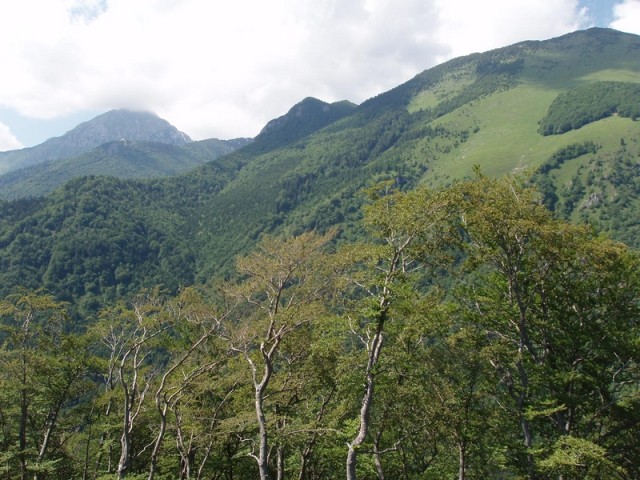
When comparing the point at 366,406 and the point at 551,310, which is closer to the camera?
the point at 366,406

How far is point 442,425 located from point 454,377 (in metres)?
2.71

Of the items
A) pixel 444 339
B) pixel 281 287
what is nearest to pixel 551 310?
pixel 444 339

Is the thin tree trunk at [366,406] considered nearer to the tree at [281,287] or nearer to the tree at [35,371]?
the tree at [281,287]

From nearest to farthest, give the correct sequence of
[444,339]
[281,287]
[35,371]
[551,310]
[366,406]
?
1. [366,406]
2. [444,339]
3. [281,287]
4. [551,310]
5. [35,371]

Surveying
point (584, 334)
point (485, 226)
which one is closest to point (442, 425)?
point (584, 334)

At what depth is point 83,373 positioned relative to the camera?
104 ft

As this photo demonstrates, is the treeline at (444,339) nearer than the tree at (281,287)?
Yes

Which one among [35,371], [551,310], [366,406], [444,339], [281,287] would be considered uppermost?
[281,287]

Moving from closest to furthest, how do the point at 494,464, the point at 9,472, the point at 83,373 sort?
the point at 494,464 < the point at 9,472 < the point at 83,373

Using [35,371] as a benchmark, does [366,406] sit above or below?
below

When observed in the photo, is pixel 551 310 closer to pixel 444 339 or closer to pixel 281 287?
pixel 444 339

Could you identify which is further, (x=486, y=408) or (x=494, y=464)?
(x=494, y=464)

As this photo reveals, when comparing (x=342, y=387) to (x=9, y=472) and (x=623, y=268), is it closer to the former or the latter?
(x=623, y=268)

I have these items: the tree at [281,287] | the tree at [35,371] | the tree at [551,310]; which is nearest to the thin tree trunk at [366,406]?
the tree at [281,287]
